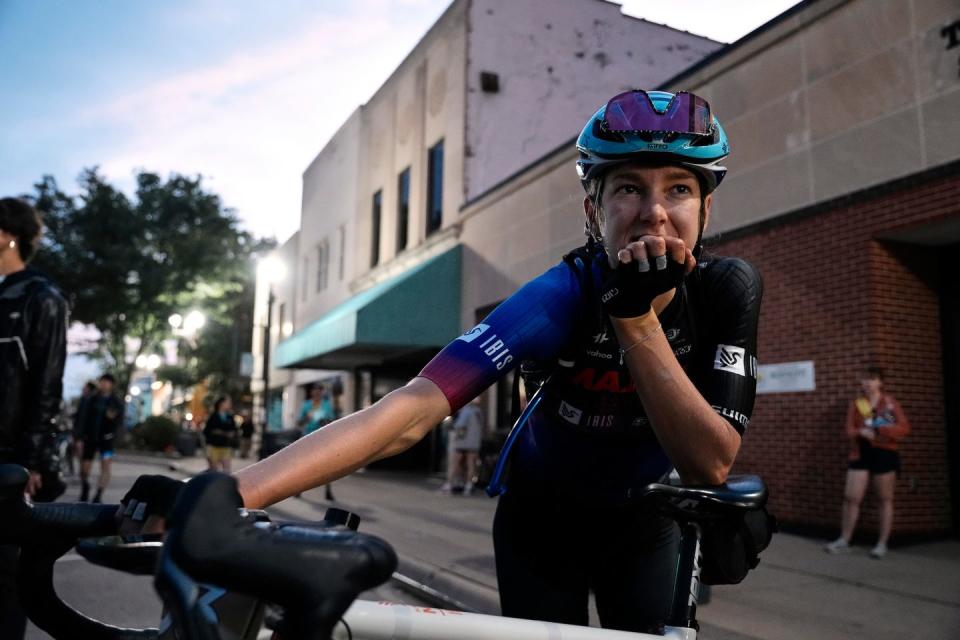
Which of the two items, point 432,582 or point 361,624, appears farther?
point 432,582

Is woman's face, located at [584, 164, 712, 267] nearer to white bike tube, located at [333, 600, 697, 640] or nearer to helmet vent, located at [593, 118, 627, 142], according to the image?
helmet vent, located at [593, 118, 627, 142]

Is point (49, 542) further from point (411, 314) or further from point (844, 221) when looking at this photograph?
point (411, 314)

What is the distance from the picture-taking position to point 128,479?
16.1 m

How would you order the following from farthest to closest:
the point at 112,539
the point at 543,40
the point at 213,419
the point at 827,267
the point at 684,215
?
the point at 543,40
the point at 213,419
the point at 827,267
the point at 684,215
the point at 112,539

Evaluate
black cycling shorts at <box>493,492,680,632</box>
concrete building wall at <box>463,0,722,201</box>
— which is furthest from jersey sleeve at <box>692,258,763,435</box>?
concrete building wall at <box>463,0,722,201</box>

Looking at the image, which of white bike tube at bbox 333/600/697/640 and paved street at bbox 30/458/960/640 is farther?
paved street at bbox 30/458/960/640

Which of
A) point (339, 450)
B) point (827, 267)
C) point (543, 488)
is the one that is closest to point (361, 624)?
point (339, 450)

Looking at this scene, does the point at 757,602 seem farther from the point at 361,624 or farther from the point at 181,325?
the point at 181,325

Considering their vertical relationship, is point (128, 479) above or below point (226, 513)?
below

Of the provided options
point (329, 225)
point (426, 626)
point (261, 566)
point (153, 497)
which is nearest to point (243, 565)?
point (261, 566)

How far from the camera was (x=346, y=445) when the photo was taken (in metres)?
1.21

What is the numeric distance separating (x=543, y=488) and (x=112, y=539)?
48.5 inches

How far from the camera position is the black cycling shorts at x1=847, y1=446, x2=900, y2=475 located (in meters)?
7.60

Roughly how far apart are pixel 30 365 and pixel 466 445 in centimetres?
1118
